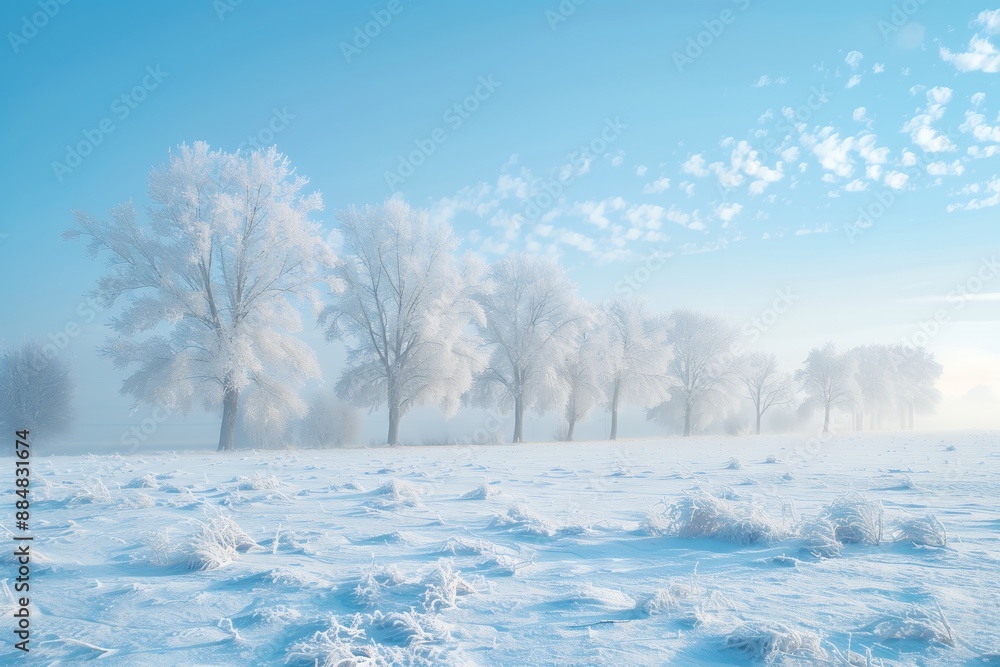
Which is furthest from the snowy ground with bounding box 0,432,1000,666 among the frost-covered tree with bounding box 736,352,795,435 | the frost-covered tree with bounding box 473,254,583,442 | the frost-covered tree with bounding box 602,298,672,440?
the frost-covered tree with bounding box 736,352,795,435

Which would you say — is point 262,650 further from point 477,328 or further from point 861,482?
point 477,328

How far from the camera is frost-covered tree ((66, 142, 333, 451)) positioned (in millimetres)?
17125

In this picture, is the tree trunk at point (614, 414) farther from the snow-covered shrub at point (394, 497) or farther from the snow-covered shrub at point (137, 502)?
the snow-covered shrub at point (137, 502)

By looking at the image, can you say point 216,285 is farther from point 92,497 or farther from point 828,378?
point 828,378

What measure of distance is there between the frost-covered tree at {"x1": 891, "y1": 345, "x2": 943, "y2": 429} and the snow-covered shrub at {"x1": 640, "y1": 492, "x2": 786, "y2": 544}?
64.3m

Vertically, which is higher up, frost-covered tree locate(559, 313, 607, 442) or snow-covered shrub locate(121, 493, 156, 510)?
frost-covered tree locate(559, 313, 607, 442)

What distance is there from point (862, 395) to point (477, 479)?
188 ft

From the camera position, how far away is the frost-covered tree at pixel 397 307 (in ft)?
76.1

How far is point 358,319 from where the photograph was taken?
76.3 ft

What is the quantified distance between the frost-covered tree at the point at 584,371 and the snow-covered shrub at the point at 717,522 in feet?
81.6

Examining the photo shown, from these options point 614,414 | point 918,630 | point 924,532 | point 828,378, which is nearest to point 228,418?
point 924,532

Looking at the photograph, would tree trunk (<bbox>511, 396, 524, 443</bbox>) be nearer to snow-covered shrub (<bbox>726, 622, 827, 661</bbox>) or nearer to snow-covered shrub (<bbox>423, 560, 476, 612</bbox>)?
snow-covered shrub (<bbox>423, 560, 476, 612</bbox>)

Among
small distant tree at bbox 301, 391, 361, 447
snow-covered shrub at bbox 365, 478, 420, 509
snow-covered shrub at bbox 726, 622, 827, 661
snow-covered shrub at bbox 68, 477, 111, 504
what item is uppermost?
snow-covered shrub at bbox 726, 622, 827, 661

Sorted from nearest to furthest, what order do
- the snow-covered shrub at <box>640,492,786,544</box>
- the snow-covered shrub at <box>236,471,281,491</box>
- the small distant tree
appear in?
1. the snow-covered shrub at <box>640,492,786,544</box>
2. the snow-covered shrub at <box>236,471,281,491</box>
3. the small distant tree
